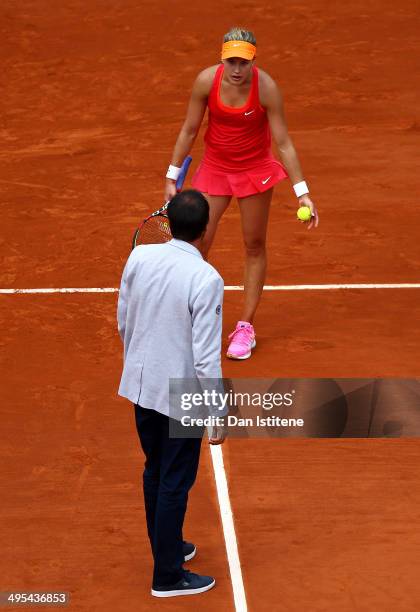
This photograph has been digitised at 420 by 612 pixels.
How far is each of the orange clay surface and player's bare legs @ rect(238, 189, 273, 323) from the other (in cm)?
42

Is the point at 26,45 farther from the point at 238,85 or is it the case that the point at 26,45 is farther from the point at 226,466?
the point at 226,466

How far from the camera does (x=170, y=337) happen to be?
5.80 m

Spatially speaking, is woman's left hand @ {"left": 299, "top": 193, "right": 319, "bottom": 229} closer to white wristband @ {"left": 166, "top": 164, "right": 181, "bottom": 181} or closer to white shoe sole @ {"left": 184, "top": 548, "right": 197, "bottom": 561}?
white wristband @ {"left": 166, "top": 164, "right": 181, "bottom": 181}

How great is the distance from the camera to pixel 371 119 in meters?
13.3

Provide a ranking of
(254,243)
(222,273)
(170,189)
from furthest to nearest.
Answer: (222,273) < (254,243) < (170,189)

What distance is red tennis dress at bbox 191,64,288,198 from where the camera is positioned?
8.30m

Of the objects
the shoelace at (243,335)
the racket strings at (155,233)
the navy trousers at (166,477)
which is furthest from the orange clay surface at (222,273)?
the racket strings at (155,233)

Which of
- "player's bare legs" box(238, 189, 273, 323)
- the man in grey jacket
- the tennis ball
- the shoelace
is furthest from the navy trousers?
"player's bare legs" box(238, 189, 273, 323)

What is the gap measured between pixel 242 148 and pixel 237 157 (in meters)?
0.08

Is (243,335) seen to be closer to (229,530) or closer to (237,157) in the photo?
(237,157)

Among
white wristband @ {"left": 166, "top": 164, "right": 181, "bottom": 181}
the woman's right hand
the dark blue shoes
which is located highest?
white wristband @ {"left": 166, "top": 164, "right": 181, "bottom": 181}

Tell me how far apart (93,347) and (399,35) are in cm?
778

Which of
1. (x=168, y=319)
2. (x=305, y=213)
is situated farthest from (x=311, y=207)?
(x=168, y=319)

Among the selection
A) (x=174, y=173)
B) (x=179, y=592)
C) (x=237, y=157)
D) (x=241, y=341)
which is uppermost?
(x=237, y=157)
